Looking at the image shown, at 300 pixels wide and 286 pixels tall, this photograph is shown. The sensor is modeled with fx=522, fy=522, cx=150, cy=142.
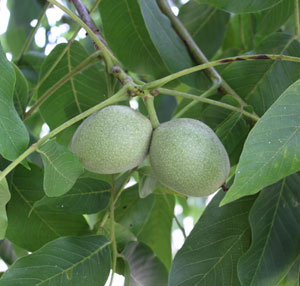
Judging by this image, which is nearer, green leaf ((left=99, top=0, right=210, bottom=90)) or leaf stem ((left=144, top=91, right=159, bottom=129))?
leaf stem ((left=144, top=91, right=159, bottom=129))

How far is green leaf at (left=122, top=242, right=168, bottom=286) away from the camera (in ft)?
4.18

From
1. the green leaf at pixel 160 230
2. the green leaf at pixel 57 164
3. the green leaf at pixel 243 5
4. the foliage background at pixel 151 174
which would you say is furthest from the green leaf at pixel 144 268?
the green leaf at pixel 243 5

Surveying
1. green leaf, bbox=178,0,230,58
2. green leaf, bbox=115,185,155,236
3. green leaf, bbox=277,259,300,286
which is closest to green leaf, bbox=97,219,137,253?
green leaf, bbox=115,185,155,236

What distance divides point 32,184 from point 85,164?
235 mm

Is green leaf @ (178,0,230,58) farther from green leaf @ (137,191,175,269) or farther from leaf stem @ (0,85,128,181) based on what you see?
leaf stem @ (0,85,128,181)

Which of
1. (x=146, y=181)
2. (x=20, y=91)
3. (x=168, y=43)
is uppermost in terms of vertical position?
(x=20, y=91)

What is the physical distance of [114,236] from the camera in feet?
3.89

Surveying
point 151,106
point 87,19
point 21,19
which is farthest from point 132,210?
point 21,19

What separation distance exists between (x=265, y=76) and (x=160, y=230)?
574 mm

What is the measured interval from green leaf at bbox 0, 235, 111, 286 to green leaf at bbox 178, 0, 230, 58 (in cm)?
81

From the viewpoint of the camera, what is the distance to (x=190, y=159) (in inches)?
39.6

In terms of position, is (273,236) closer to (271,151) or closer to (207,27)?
(271,151)

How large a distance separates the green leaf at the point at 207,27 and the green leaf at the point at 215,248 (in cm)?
69

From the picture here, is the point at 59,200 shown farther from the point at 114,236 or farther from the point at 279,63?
the point at 279,63
